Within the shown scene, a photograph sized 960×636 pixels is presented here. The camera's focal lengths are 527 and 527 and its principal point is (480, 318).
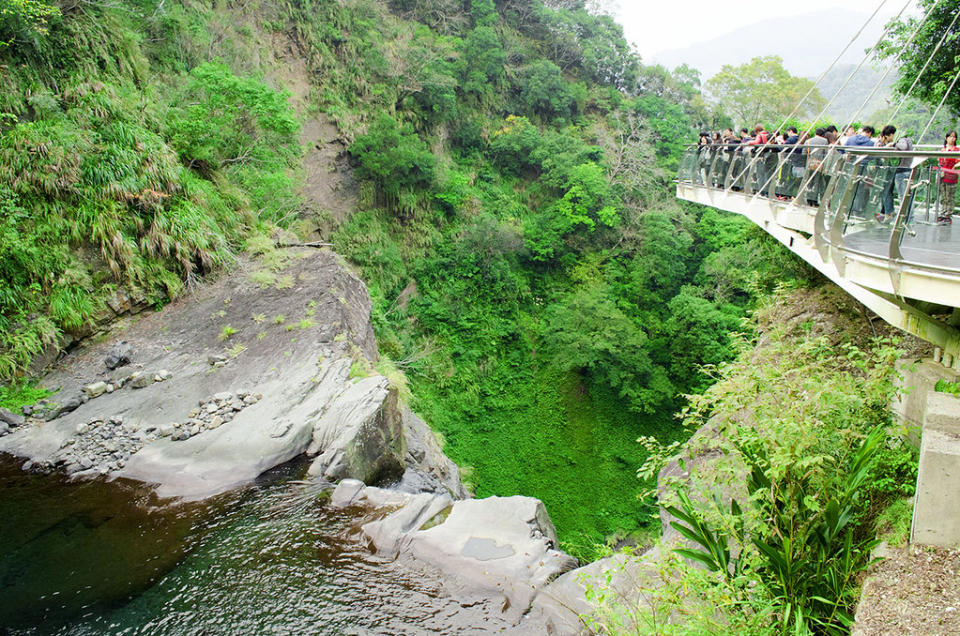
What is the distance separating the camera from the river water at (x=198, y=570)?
4762mm

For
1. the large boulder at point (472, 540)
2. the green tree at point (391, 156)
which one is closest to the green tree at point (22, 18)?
the large boulder at point (472, 540)

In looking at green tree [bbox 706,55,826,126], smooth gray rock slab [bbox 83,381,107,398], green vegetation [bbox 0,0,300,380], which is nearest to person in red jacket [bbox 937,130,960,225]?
A: smooth gray rock slab [bbox 83,381,107,398]

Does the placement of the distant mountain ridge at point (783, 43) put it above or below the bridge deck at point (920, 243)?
above

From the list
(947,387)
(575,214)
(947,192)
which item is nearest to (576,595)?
(947,387)

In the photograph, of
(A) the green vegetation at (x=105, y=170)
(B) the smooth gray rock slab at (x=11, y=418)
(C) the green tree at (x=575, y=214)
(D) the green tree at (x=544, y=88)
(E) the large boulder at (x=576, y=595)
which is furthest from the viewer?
(D) the green tree at (x=544, y=88)

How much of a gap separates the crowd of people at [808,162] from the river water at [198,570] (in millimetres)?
5222

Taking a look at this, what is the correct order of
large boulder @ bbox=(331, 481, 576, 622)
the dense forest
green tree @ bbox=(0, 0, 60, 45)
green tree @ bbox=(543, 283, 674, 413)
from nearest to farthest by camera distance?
large boulder @ bbox=(331, 481, 576, 622) < green tree @ bbox=(0, 0, 60, 45) < the dense forest < green tree @ bbox=(543, 283, 674, 413)

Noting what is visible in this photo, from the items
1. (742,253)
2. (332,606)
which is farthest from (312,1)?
(332,606)

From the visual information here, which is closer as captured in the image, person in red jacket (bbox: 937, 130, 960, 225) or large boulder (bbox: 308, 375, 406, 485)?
person in red jacket (bbox: 937, 130, 960, 225)

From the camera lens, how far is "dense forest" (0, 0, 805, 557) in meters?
9.05

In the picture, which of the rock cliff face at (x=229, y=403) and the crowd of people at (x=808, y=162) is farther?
the rock cliff face at (x=229, y=403)

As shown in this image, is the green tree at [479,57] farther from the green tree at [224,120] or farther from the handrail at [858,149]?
the handrail at [858,149]

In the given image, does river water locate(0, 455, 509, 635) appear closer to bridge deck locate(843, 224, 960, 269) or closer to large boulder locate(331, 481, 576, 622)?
large boulder locate(331, 481, 576, 622)

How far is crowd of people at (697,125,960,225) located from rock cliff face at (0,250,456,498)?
625 centimetres
